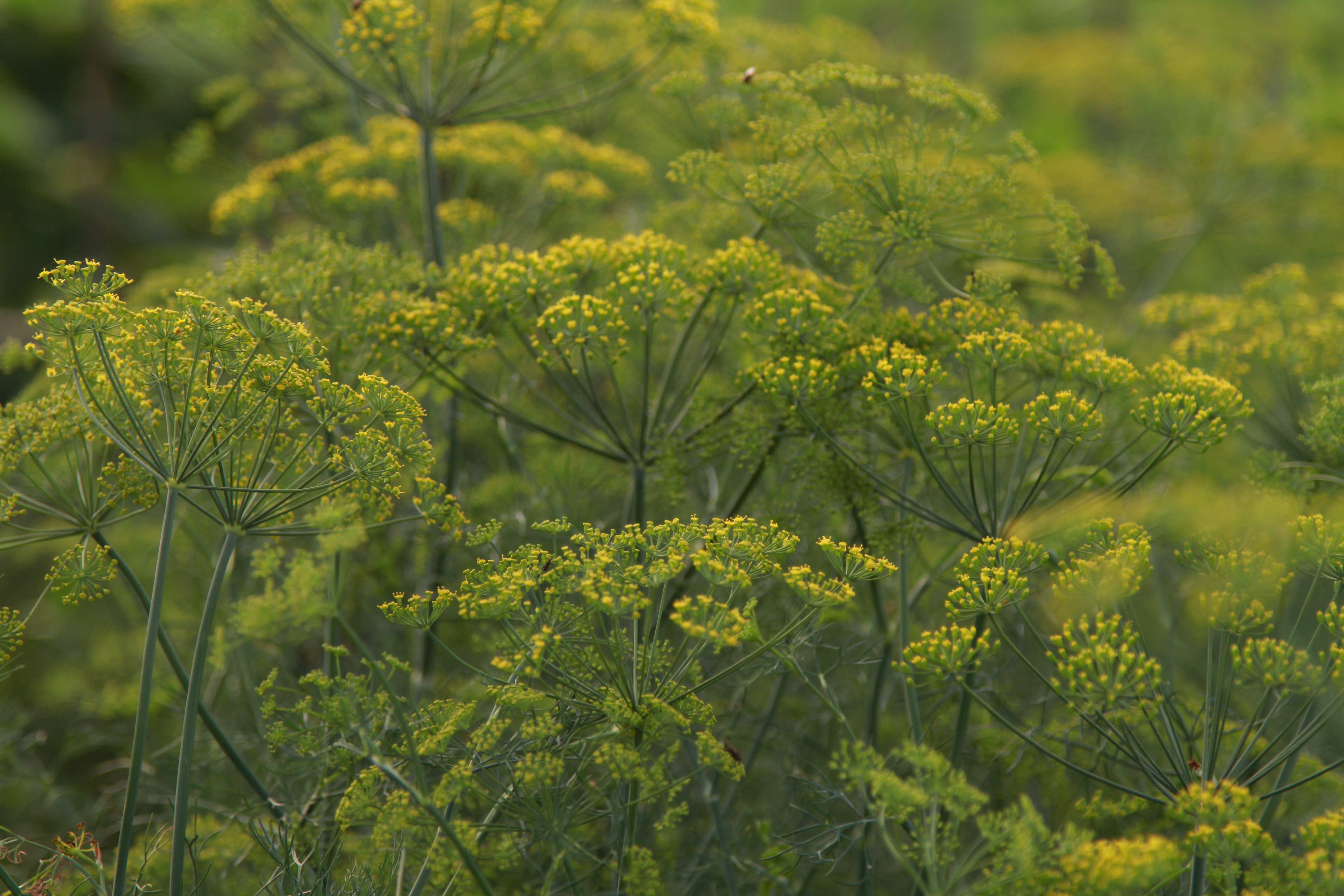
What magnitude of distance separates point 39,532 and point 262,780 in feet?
5.70

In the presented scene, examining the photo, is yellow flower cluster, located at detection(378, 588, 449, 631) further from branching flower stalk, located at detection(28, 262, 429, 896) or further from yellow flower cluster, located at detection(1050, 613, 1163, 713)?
yellow flower cluster, located at detection(1050, 613, 1163, 713)

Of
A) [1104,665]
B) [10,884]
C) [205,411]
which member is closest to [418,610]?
[205,411]

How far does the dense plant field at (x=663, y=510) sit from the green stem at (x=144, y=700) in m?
0.02

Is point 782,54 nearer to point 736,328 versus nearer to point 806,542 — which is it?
point 736,328

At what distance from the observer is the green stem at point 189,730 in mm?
2254

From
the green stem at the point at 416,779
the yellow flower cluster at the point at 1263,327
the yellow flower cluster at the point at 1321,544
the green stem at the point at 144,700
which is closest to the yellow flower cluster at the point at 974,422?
the yellow flower cluster at the point at 1321,544

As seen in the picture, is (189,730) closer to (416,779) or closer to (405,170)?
(416,779)

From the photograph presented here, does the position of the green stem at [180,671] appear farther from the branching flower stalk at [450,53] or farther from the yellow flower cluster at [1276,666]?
the yellow flower cluster at [1276,666]

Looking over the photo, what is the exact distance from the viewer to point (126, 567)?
245 centimetres

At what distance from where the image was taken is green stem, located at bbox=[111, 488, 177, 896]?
88.1 inches

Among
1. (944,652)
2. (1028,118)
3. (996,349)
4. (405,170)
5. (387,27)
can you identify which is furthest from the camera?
(1028,118)

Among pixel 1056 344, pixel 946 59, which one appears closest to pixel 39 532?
pixel 1056 344

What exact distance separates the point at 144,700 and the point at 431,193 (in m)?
2.29

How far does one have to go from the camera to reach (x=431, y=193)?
3842 millimetres
